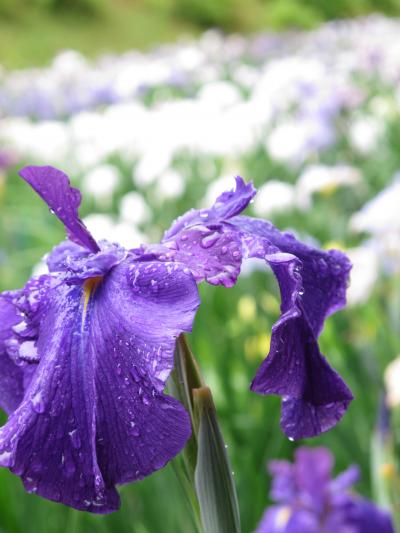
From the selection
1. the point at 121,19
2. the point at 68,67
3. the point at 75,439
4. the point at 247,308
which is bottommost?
the point at 75,439

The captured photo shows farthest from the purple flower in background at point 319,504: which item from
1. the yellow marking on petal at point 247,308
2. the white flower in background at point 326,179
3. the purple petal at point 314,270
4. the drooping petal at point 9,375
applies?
the white flower in background at point 326,179

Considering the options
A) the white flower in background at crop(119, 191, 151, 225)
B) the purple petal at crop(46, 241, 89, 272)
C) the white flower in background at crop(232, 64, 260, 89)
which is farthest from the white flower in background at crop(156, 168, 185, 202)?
the white flower in background at crop(232, 64, 260, 89)

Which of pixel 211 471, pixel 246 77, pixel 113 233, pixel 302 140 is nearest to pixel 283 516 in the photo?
pixel 211 471

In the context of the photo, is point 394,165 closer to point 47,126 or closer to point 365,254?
point 365,254

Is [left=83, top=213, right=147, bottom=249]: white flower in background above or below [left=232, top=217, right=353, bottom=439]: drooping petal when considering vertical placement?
above

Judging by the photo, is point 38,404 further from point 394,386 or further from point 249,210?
point 249,210

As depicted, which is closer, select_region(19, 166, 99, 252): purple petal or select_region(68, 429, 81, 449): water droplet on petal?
select_region(68, 429, 81, 449): water droplet on petal

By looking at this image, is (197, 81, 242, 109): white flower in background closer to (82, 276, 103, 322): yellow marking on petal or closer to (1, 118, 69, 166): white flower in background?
(1, 118, 69, 166): white flower in background
